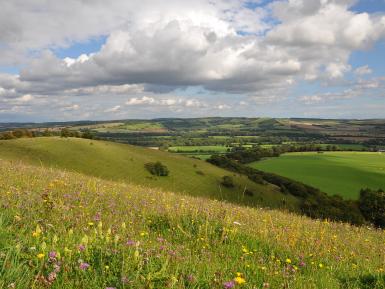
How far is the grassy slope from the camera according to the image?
7688 centimetres

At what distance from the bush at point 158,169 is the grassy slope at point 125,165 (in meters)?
1.41

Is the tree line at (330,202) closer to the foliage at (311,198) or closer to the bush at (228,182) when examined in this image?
the foliage at (311,198)

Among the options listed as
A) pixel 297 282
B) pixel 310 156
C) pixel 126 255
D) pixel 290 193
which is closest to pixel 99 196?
pixel 126 255

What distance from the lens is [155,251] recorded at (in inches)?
181

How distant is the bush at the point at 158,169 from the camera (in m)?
86.4

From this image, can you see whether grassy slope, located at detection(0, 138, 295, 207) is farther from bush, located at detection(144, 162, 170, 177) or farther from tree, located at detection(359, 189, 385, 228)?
tree, located at detection(359, 189, 385, 228)

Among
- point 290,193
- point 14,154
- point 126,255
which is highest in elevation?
point 126,255

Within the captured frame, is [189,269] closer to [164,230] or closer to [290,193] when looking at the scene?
[164,230]

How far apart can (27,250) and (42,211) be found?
2.85 metres

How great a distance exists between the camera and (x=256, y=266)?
205 inches

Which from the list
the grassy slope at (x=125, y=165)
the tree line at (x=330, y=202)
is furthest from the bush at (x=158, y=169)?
the tree line at (x=330, y=202)

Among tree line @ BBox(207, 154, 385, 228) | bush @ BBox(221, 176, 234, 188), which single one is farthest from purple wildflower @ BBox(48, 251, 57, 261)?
bush @ BBox(221, 176, 234, 188)

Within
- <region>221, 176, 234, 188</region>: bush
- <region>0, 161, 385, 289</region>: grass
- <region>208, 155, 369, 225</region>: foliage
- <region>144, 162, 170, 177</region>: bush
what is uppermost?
<region>0, 161, 385, 289</region>: grass

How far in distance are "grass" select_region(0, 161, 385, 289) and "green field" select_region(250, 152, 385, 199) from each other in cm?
9678
